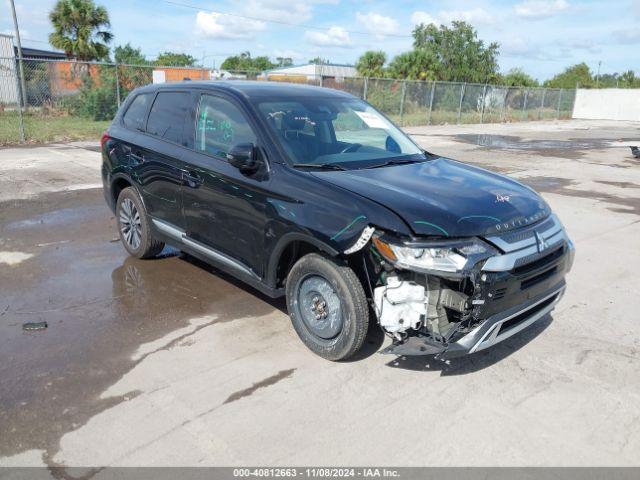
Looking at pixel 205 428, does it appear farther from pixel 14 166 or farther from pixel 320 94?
pixel 14 166

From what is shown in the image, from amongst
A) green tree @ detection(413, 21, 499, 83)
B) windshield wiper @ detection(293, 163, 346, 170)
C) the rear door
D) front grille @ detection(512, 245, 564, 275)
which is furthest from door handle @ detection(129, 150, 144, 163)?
green tree @ detection(413, 21, 499, 83)

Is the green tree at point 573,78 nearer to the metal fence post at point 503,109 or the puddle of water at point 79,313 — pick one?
the metal fence post at point 503,109

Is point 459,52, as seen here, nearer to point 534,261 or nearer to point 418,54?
point 418,54

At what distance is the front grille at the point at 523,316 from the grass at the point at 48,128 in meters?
15.5

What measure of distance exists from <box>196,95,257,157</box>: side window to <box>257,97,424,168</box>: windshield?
210 mm

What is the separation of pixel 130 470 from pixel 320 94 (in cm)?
344

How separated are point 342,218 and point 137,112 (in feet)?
10.6

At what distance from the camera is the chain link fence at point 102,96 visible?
17.9 metres

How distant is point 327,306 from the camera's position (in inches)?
146

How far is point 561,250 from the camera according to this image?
3803mm

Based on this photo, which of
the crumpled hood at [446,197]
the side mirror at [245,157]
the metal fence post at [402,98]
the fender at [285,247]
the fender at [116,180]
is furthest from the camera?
the metal fence post at [402,98]

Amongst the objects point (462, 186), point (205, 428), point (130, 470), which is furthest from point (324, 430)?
point (462, 186)

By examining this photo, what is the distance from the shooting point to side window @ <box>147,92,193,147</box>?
4895 millimetres

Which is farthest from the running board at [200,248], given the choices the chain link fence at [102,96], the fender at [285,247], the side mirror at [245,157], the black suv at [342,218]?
the chain link fence at [102,96]
